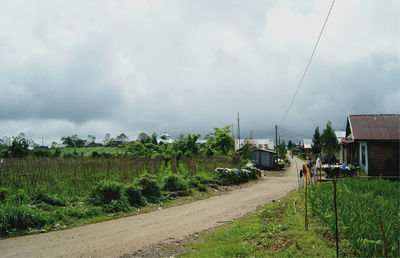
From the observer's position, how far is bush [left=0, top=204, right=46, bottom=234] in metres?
7.64

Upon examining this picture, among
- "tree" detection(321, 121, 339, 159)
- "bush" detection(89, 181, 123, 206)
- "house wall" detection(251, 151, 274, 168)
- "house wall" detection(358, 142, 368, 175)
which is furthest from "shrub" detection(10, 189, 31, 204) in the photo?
"tree" detection(321, 121, 339, 159)

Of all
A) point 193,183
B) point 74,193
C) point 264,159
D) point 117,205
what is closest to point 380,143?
point 193,183

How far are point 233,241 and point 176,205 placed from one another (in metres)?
5.76

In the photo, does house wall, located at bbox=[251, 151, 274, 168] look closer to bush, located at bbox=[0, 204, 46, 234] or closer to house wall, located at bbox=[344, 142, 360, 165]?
house wall, located at bbox=[344, 142, 360, 165]

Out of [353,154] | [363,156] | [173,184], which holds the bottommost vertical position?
[173,184]

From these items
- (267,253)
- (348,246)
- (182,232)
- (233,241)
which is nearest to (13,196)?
(182,232)

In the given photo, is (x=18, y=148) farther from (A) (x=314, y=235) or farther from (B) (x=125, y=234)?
(A) (x=314, y=235)

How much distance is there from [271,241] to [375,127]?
17.5m

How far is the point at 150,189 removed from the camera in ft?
41.2

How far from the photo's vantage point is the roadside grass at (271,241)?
5523 mm

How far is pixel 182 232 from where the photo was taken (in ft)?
26.5

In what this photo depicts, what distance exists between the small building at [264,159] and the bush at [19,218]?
29.0 metres

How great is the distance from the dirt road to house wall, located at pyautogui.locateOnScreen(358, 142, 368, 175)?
12.0 metres

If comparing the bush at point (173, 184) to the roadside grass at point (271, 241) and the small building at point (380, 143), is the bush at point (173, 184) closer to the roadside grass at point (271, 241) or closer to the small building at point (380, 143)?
the roadside grass at point (271, 241)
